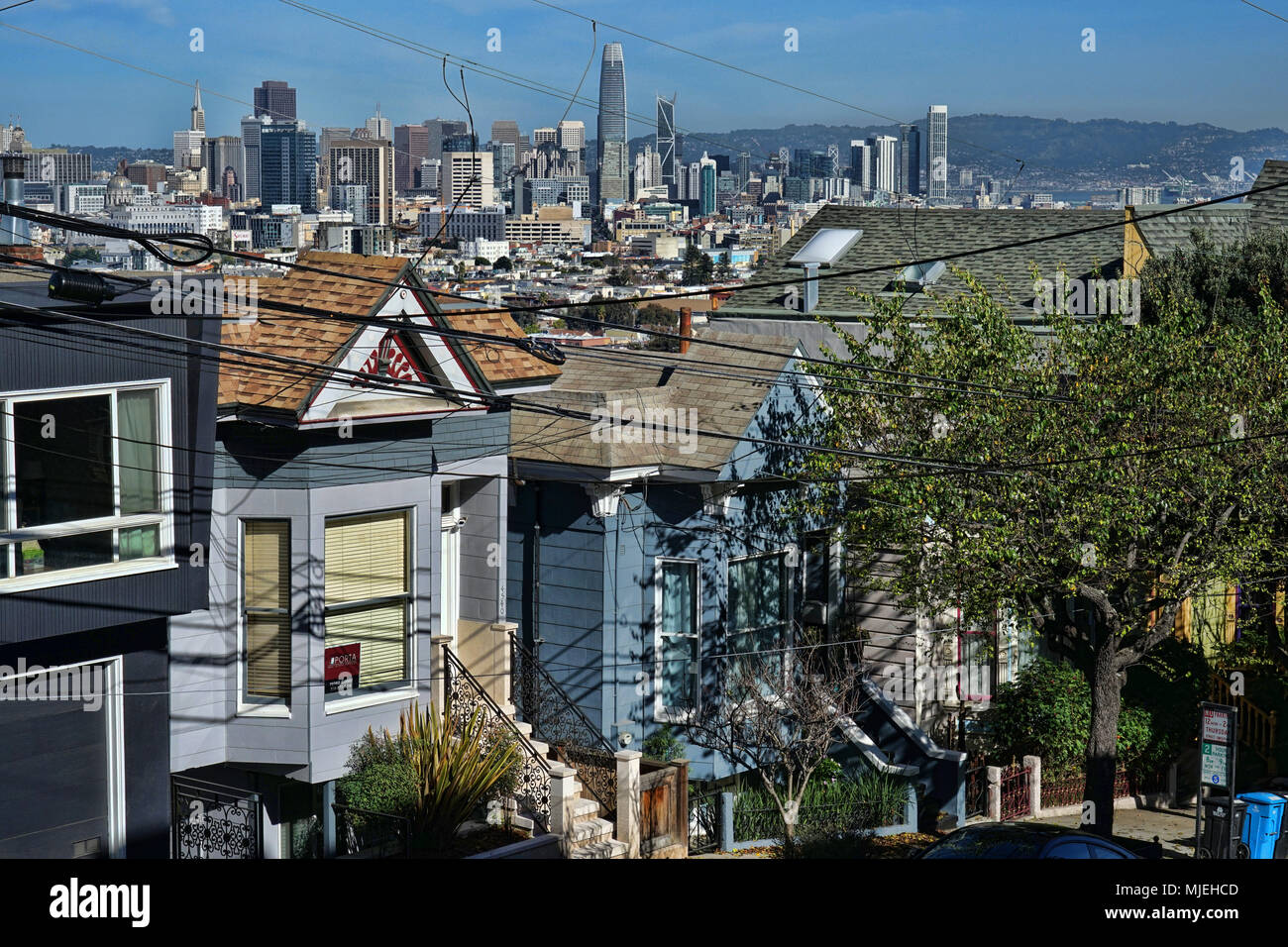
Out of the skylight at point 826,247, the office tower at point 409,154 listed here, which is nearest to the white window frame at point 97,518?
the office tower at point 409,154

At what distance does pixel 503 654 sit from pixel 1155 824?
10523 millimetres

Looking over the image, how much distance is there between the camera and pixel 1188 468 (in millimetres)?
18078

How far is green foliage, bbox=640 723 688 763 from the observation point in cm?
1914

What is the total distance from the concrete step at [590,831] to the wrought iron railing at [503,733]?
33cm

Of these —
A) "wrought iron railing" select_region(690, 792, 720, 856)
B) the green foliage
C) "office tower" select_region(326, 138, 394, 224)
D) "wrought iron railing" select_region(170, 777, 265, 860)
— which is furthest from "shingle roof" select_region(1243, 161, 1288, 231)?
"wrought iron railing" select_region(170, 777, 265, 860)

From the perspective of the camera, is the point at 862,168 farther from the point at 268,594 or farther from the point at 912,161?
the point at 268,594

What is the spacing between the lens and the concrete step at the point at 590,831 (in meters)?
15.7

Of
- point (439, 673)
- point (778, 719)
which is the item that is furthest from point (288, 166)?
point (439, 673)

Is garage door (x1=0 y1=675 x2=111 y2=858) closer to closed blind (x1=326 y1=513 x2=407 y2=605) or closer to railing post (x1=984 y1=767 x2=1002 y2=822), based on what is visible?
closed blind (x1=326 y1=513 x2=407 y2=605)

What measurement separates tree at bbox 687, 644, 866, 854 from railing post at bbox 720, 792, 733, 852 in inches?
21.6

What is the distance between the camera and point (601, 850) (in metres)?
15.8

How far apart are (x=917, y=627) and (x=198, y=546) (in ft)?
40.4

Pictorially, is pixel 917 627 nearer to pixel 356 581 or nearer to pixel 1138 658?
pixel 1138 658
